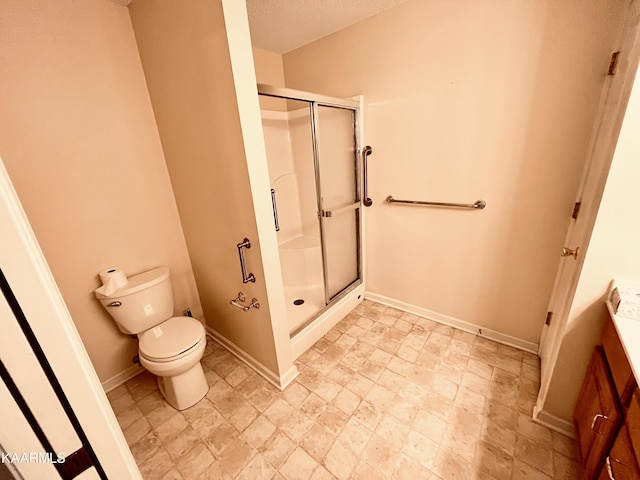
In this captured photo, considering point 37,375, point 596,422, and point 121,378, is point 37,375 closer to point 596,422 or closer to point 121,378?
point 596,422

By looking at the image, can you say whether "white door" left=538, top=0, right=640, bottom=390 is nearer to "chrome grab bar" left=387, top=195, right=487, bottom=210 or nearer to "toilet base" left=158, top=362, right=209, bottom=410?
"chrome grab bar" left=387, top=195, right=487, bottom=210

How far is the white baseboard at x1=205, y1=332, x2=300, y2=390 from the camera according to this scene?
1.68 meters

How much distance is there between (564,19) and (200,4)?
1790mm

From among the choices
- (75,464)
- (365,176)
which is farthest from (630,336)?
(365,176)

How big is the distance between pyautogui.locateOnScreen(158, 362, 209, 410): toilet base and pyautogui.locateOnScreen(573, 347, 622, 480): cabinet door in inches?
75.6

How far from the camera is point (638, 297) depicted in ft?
3.14

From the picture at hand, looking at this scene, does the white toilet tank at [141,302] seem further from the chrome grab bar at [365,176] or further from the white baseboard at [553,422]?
the white baseboard at [553,422]

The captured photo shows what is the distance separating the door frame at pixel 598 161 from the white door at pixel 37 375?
163cm

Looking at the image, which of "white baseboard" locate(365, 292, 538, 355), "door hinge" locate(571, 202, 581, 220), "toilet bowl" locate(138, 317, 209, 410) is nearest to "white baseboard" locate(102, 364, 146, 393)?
"toilet bowl" locate(138, 317, 209, 410)

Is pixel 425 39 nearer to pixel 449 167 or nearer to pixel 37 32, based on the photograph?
pixel 449 167

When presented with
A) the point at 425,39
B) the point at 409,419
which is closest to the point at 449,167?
the point at 425,39

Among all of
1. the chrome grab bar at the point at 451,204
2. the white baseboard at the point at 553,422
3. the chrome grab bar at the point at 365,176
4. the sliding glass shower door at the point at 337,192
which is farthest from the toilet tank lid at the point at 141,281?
the white baseboard at the point at 553,422

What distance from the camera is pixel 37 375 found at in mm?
349

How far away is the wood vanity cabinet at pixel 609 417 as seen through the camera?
31.0 inches
